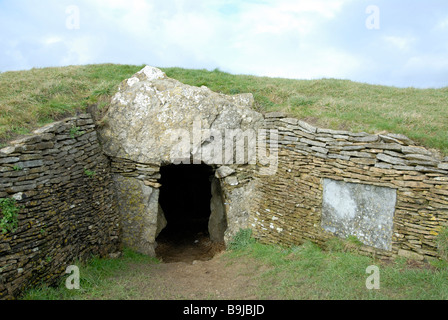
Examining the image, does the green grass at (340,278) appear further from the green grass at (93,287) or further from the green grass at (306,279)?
the green grass at (93,287)

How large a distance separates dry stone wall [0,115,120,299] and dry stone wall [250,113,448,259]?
165 inches

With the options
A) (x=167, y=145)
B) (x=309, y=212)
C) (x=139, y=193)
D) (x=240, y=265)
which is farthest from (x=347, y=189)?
(x=139, y=193)

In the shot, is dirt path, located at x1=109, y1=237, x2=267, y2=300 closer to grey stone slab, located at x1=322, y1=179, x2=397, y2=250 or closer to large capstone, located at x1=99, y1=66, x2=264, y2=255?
large capstone, located at x1=99, y1=66, x2=264, y2=255

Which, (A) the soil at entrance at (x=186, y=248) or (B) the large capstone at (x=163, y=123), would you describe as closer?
(B) the large capstone at (x=163, y=123)

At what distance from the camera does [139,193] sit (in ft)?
28.1

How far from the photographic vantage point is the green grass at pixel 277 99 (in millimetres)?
7105

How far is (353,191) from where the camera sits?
6863 millimetres

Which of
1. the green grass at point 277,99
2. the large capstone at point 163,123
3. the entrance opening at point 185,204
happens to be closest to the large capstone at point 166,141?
the large capstone at point 163,123

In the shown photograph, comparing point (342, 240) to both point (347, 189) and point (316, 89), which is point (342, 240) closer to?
point (347, 189)

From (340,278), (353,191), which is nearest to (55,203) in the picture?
(340,278)

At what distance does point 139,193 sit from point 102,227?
1.28 metres

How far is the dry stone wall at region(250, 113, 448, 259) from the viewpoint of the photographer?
5984mm

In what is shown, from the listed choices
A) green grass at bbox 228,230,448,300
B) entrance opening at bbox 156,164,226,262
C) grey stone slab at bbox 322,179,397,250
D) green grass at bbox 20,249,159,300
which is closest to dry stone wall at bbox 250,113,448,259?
grey stone slab at bbox 322,179,397,250

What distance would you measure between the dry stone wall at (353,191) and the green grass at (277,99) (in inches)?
20.4
